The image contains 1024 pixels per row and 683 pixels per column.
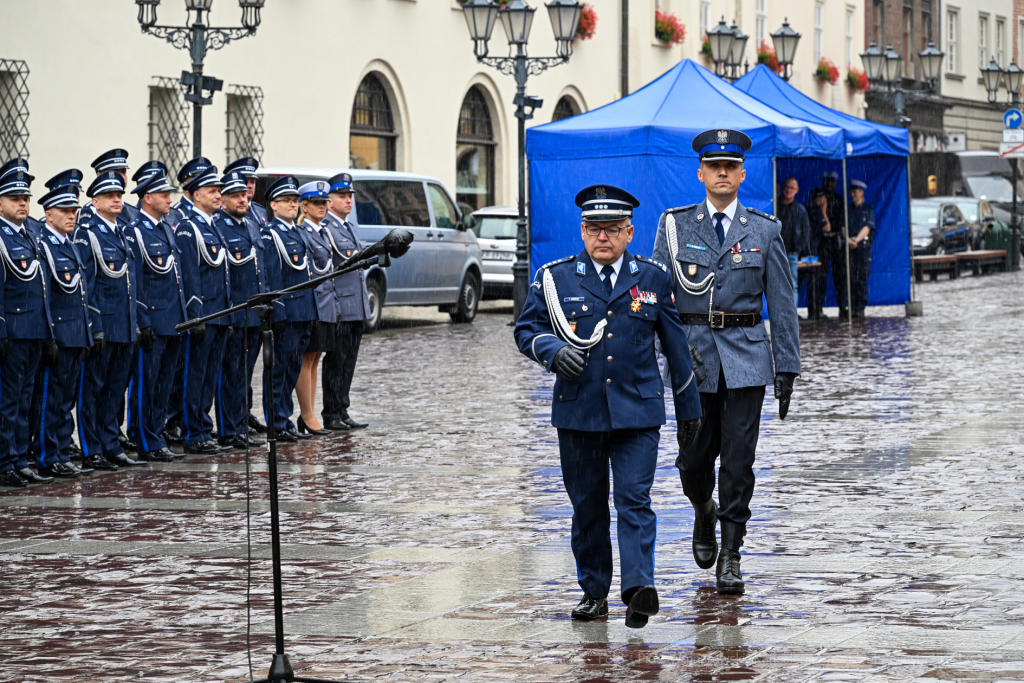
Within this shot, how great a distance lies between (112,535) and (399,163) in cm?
2222

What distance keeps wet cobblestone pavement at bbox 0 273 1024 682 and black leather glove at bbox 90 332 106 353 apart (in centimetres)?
85

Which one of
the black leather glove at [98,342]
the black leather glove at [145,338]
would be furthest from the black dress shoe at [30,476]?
the black leather glove at [145,338]

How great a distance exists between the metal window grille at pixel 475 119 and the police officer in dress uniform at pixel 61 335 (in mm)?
22102

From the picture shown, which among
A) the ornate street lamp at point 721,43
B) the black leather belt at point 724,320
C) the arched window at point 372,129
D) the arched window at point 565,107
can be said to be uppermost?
the ornate street lamp at point 721,43

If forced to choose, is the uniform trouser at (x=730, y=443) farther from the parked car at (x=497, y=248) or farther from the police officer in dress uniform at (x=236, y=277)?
the parked car at (x=497, y=248)

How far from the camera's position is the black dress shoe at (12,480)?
11.0 m

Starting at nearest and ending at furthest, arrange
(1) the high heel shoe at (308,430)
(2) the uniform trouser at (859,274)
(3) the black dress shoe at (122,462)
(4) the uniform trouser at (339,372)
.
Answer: (3) the black dress shoe at (122,462)
(1) the high heel shoe at (308,430)
(4) the uniform trouser at (339,372)
(2) the uniform trouser at (859,274)

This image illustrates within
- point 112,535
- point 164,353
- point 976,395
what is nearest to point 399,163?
point 976,395

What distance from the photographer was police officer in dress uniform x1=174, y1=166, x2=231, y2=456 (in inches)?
494

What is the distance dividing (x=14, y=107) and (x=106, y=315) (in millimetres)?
11257

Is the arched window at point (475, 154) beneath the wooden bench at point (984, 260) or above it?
above

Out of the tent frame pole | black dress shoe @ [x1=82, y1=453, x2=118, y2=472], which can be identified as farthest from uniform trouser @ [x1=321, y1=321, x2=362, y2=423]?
the tent frame pole

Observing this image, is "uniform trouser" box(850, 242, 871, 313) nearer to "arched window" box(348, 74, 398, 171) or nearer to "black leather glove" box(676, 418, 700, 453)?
"arched window" box(348, 74, 398, 171)

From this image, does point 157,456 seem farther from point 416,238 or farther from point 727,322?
point 416,238
